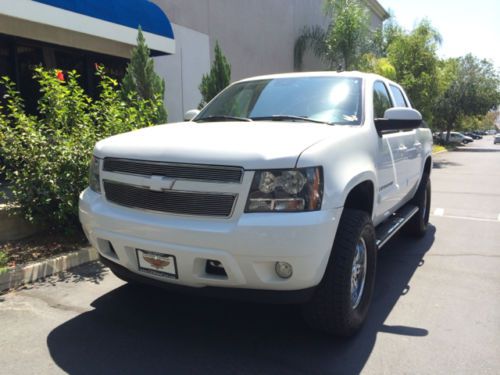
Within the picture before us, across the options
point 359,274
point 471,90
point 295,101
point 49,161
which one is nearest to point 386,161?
point 295,101

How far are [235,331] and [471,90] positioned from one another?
35276 millimetres

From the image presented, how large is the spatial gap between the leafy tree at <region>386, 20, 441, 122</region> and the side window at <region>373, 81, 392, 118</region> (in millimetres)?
15950

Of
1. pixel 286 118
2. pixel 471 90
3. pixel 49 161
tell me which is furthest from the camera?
pixel 471 90

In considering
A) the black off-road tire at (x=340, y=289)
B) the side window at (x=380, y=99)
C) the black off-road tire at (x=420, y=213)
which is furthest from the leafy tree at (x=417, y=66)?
the black off-road tire at (x=340, y=289)

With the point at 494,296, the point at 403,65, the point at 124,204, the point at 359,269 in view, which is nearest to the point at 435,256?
the point at 494,296

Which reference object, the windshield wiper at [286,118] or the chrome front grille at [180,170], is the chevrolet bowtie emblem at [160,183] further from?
the windshield wiper at [286,118]

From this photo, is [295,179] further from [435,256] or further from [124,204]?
[435,256]

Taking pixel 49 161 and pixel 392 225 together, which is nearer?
pixel 392 225

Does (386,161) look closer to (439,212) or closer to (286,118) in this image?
(286,118)

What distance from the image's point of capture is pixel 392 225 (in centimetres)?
448

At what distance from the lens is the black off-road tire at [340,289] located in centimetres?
293

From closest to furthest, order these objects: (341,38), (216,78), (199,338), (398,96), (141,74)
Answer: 1. (199,338)
2. (398,96)
3. (141,74)
4. (216,78)
5. (341,38)

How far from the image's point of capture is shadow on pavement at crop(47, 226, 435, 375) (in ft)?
9.47

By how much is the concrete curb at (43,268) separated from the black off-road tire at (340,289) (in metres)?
2.75
